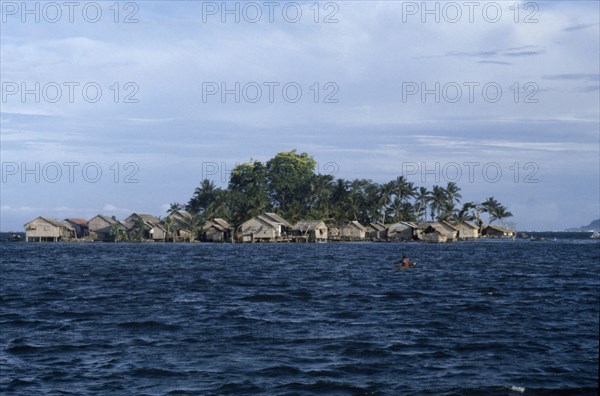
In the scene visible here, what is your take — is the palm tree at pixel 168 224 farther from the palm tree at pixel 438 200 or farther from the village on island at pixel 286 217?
the palm tree at pixel 438 200

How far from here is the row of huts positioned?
13775cm

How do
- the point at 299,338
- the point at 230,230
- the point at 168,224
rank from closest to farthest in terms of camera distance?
the point at 299,338, the point at 168,224, the point at 230,230

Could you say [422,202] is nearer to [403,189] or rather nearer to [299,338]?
[403,189]

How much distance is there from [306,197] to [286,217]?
20.2 feet

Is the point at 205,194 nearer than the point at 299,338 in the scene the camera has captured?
No

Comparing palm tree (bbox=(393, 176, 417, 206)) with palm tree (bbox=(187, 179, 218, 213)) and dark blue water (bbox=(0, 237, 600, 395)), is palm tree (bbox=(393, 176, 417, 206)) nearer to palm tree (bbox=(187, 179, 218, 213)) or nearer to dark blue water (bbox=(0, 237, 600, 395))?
palm tree (bbox=(187, 179, 218, 213))

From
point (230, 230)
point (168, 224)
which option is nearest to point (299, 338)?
point (230, 230)

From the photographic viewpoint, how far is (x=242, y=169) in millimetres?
167750

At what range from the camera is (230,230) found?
464 ft

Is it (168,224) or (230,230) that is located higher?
(168,224)

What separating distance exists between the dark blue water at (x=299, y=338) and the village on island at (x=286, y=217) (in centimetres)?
9480

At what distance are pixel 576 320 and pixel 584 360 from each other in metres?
8.68

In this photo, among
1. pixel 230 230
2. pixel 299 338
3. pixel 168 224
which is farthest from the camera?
pixel 230 230

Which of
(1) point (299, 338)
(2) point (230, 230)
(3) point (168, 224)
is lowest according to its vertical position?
(1) point (299, 338)
